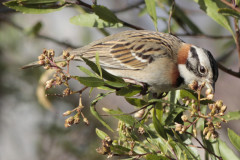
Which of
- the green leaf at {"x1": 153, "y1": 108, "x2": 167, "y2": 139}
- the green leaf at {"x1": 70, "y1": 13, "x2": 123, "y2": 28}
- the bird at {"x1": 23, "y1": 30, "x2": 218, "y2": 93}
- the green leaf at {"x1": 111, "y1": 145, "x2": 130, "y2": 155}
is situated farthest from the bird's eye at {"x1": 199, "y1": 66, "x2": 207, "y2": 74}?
the green leaf at {"x1": 111, "y1": 145, "x2": 130, "y2": 155}

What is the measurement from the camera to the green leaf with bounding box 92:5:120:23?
2.43 meters

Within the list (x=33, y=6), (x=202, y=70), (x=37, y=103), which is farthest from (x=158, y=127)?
(x=37, y=103)

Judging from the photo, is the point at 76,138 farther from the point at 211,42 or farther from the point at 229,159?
the point at 211,42

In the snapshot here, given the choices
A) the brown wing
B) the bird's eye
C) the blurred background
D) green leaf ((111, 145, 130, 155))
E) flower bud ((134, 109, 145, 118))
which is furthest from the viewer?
the blurred background

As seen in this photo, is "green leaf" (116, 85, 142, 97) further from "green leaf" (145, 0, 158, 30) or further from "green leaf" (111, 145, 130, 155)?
Answer: "green leaf" (145, 0, 158, 30)

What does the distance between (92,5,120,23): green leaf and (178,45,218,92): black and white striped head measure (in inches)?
26.2

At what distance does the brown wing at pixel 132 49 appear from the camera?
9.76ft

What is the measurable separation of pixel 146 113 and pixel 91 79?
0.47 meters

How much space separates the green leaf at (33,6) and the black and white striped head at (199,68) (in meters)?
1.03

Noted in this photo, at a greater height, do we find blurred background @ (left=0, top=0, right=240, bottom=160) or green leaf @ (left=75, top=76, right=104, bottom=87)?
green leaf @ (left=75, top=76, right=104, bottom=87)

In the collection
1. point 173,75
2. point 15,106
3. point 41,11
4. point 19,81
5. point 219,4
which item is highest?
point 219,4

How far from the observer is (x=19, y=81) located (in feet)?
15.3

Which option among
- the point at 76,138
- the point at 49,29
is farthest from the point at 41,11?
the point at 49,29

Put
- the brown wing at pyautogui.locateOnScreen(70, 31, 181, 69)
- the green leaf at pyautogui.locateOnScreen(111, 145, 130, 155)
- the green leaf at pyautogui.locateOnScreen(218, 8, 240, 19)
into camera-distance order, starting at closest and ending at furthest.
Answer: the green leaf at pyautogui.locateOnScreen(111, 145, 130, 155)
the green leaf at pyautogui.locateOnScreen(218, 8, 240, 19)
the brown wing at pyautogui.locateOnScreen(70, 31, 181, 69)
